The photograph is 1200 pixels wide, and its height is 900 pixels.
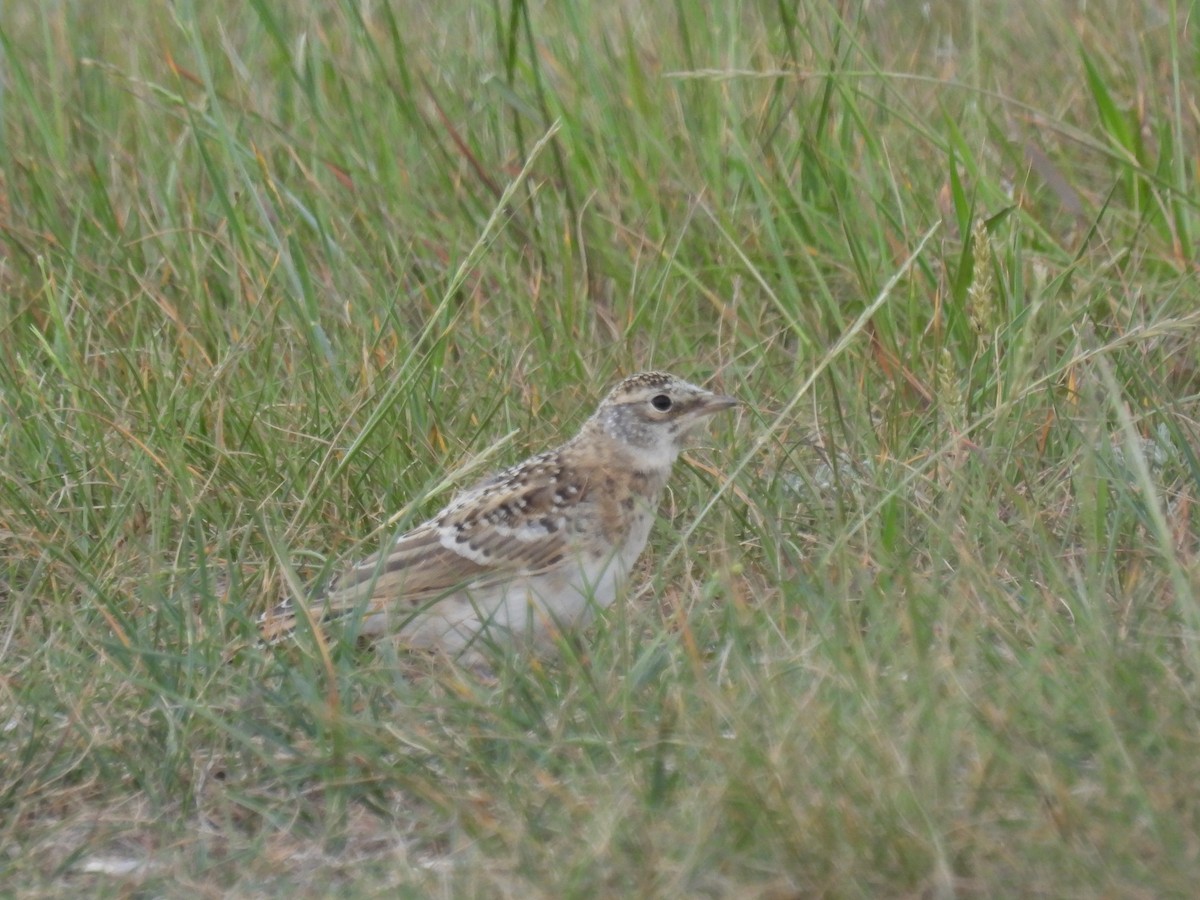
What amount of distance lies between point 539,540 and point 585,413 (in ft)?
2.83

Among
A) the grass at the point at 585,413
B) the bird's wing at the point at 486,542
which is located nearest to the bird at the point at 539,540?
the bird's wing at the point at 486,542

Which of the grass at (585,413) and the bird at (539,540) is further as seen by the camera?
the bird at (539,540)

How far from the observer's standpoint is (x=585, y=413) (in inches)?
235

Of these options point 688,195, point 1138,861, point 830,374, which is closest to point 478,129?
point 688,195

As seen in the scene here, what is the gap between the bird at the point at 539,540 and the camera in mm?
4820

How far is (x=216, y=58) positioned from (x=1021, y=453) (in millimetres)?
4469

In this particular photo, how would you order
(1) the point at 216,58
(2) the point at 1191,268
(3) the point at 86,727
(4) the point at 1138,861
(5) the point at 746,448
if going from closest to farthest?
(4) the point at 1138,861 < (3) the point at 86,727 < (5) the point at 746,448 < (2) the point at 1191,268 < (1) the point at 216,58

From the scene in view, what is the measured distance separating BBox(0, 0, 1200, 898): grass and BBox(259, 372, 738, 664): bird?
0.13 metres

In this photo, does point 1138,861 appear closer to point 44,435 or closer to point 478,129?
point 44,435

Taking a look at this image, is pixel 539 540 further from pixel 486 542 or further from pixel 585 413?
pixel 585 413

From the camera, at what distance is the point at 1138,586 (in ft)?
14.1

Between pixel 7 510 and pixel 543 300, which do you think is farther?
pixel 543 300

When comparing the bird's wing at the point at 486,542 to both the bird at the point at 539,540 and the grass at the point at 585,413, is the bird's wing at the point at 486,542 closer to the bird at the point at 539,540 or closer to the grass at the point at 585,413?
the bird at the point at 539,540

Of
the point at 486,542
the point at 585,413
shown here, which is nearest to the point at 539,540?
the point at 486,542
